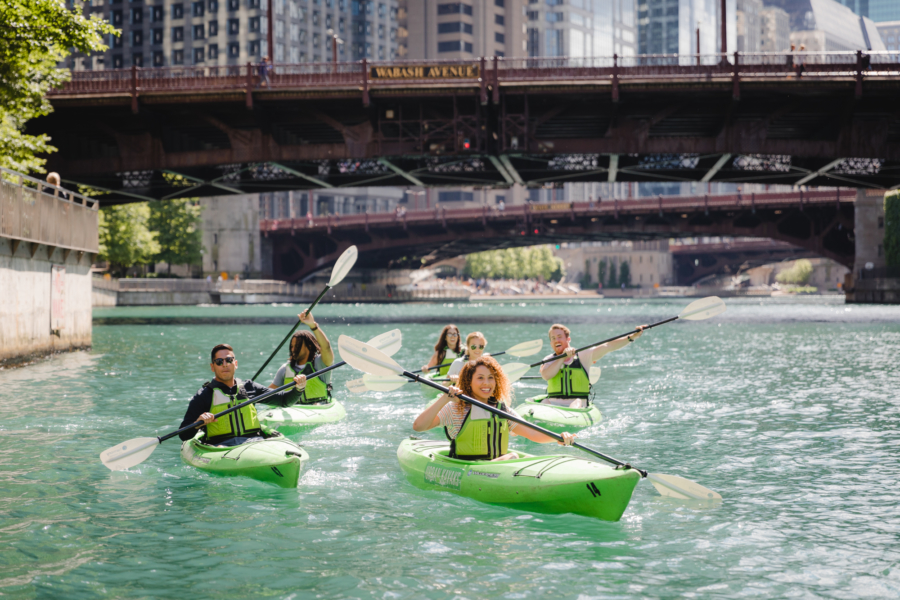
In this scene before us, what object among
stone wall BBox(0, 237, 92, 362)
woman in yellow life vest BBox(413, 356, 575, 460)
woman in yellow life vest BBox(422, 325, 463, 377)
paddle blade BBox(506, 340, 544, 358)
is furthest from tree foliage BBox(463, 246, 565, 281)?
woman in yellow life vest BBox(413, 356, 575, 460)

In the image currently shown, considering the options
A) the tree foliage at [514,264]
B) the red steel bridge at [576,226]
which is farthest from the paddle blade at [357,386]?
the tree foliage at [514,264]

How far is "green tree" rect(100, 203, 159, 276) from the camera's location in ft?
229

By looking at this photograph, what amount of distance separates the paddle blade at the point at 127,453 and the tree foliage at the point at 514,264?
139 meters

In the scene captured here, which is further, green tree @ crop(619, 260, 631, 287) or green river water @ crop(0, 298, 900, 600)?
green tree @ crop(619, 260, 631, 287)

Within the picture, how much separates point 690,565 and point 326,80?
110 feet

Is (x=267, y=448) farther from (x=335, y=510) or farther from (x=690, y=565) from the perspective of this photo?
(x=690, y=565)

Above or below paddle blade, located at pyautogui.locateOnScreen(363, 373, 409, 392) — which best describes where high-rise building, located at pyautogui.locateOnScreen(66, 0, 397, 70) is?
above

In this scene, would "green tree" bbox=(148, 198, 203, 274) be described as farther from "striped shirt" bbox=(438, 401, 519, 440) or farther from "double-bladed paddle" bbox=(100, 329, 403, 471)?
"striped shirt" bbox=(438, 401, 519, 440)

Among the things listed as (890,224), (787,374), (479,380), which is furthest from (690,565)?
(890,224)

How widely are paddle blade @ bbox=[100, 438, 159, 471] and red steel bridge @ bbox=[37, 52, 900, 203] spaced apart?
2781cm

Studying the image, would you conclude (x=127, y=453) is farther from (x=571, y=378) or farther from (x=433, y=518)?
(x=571, y=378)

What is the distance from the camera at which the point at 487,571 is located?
311 inches

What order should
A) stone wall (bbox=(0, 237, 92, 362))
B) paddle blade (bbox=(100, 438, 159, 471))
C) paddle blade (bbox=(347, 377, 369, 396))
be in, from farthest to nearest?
stone wall (bbox=(0, 237, 92, 362)) → paddle blade (bbox=(347, 377, 369, 396)) → paddle blade (bbox=(100, 438, 159, 471))

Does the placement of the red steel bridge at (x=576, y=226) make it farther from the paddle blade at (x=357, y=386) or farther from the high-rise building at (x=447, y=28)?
the high-rise building at (x=447, y=28)
